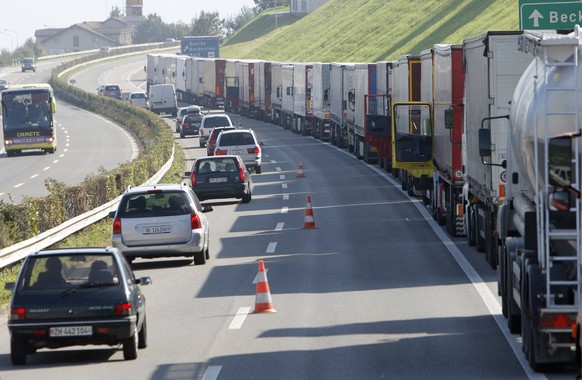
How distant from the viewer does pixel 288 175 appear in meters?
48.5

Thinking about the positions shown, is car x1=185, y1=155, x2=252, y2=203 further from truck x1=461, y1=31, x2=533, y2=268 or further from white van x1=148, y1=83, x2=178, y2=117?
white van x1=148, y1=83, x2=178, y2=117

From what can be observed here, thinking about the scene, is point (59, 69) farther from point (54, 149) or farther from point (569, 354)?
point (569, 354)

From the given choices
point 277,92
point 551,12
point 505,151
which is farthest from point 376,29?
point 505,151

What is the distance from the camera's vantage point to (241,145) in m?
47.3

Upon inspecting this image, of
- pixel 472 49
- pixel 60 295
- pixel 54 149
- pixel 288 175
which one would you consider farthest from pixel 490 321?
pixel 54 149

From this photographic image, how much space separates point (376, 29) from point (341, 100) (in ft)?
274

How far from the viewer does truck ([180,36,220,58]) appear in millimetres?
124125

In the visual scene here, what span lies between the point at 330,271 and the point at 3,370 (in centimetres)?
906

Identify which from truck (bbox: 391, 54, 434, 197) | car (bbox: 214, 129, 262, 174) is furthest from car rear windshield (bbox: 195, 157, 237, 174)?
car (bbox: 214, 129, 262, 174)

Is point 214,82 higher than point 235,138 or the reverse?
higher

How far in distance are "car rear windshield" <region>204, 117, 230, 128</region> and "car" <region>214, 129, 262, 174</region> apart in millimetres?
15251

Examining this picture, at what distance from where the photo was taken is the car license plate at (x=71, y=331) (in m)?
14.0

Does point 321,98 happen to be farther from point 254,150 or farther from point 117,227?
point 117,227

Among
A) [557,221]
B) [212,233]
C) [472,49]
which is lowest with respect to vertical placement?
[212,233]
